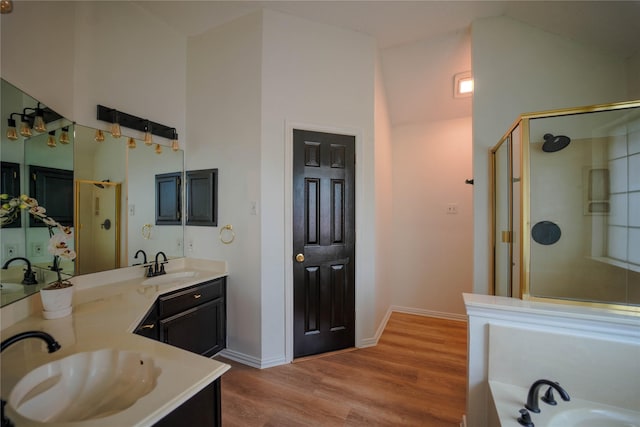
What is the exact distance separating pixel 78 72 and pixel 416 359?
3588 millimetres

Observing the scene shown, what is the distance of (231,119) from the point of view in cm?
235

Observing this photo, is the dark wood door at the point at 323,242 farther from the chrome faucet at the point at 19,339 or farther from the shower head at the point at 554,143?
the chrome faucet at the point at 19,339

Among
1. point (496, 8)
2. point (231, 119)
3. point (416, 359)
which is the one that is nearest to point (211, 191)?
point (231, 119)

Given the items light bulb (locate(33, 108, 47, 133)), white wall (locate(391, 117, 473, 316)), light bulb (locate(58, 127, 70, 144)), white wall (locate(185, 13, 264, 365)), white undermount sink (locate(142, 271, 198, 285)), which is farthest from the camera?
white wall (locate(391, 117, 473, 316))

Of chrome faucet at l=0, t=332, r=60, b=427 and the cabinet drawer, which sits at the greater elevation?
chrome faucet at l=0, t=332, r=60, b=427

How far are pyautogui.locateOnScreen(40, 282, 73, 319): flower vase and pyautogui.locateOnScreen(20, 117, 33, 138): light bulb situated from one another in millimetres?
794

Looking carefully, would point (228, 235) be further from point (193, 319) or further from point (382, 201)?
point (382, 201)

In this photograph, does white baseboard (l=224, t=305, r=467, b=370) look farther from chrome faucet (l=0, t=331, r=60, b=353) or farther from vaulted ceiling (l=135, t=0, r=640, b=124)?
vaulted ceiling (l=135, t=0, r=640, b=124)

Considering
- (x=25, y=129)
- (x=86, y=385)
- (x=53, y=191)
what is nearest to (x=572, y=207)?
(x=86, y=385)

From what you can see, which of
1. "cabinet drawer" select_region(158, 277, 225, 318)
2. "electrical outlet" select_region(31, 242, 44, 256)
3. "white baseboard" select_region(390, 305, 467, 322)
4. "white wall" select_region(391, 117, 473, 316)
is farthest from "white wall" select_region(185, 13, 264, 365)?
"white wall" select_region(391, 117, 473, 316)

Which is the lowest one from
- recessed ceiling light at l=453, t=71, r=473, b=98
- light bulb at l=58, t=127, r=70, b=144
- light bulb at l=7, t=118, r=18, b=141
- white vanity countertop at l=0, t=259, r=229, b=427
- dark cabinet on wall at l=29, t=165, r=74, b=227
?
white vanity countertop at l=0, t=259, r=229, b=427

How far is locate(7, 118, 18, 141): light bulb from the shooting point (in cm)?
117

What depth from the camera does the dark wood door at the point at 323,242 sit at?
233 centimetres

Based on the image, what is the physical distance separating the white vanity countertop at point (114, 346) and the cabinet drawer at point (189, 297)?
7 cm
